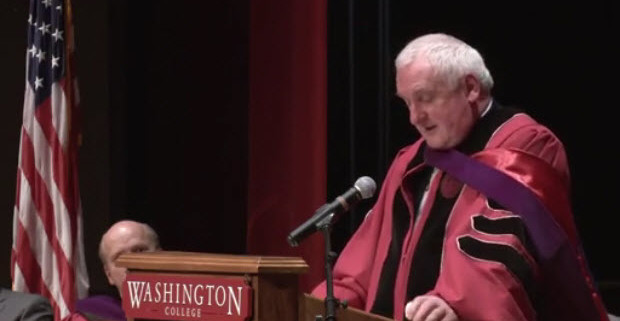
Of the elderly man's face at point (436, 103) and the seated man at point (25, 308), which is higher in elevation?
the elderly man's face at point (436, 103)

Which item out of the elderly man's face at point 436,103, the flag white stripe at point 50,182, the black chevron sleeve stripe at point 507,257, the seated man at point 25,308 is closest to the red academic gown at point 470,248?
the black chevron sleeve stripe at point 507,257

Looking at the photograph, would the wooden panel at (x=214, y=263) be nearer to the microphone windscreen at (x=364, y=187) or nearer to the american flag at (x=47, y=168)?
the microphone windscreen at (x=364, y=187)

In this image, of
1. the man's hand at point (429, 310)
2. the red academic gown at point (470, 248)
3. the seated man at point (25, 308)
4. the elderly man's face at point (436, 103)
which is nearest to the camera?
the man's hand at point (429, 310)

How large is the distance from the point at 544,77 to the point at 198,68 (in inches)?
87.5

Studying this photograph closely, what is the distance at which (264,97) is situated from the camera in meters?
6.04

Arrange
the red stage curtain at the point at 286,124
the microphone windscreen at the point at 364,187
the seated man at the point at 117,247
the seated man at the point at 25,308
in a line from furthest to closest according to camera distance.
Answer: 1. the red stage curtain at the point at 286,124
2. the seated man at the point at 117,247
3. the seated man at the point at 25,308
4. the microphone windscreen at the point at 364,187

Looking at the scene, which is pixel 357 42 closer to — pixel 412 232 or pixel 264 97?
pixel 264 97

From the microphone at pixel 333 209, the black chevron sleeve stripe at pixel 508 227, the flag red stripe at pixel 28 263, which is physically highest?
the microphone at pixel 333 209

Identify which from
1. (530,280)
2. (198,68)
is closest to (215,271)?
(530,280)

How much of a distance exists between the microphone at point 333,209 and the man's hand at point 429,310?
337mm

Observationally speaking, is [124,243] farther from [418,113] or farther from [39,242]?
[418,113]

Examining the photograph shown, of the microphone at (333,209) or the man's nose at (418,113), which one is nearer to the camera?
the microphone at (333,209)

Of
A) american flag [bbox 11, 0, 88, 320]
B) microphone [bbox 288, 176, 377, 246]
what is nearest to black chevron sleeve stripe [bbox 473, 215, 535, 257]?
microphone [bbox 288, 176, 377, 246]

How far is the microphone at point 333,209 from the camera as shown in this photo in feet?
9.05
